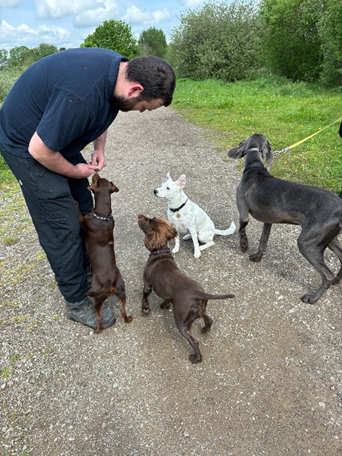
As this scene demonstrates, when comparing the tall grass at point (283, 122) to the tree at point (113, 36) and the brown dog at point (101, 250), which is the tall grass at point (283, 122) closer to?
the brown dog at point (101, 250)

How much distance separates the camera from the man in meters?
2.39

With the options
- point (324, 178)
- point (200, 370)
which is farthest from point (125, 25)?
point (200, 370)

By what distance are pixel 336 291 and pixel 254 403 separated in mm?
1817

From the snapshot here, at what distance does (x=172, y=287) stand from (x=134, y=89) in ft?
5.83

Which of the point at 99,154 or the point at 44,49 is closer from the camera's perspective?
the point at 99,154

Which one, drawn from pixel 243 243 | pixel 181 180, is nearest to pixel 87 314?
pixel 181 180

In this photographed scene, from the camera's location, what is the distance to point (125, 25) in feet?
172

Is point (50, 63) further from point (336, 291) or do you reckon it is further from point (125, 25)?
point (125, 25)

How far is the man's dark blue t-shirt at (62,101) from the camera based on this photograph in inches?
92.9

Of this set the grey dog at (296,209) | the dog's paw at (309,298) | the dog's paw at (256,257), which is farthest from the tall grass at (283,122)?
the dog's paw at (309,298)

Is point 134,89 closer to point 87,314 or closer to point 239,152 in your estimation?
point 87,314

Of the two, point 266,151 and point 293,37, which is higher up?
point 293,37

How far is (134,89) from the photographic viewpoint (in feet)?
8.42

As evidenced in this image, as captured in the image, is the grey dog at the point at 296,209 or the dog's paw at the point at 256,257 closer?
the grey dog at the point at 296,209
